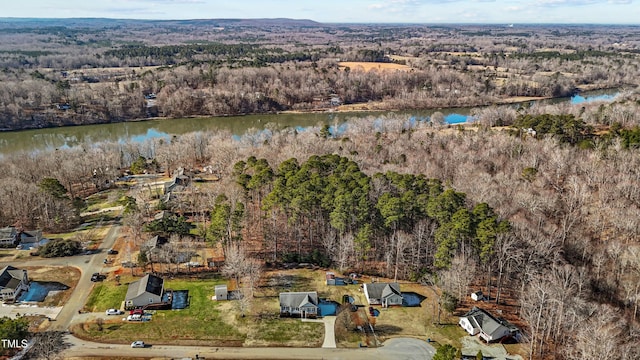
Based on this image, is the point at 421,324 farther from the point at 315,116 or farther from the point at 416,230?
the point at 315,116

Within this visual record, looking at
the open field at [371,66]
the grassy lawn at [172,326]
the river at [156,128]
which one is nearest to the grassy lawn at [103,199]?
the grassy lawn at [172,326]

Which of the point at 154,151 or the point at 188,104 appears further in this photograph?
the point at 188,104

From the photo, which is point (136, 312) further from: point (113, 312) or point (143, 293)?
point (113, 312)

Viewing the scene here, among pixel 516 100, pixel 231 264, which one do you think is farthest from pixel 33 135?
pixel 516 100

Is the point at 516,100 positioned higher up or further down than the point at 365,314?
higher up

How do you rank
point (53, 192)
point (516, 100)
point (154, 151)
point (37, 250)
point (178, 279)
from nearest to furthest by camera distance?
point (178, 279) < point (37, 250) < point (53, 192) < point (154, 151) < point (516, 100)

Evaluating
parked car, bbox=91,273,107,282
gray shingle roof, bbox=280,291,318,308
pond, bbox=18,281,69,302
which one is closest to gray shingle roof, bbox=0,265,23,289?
pond, bbox=18,281,69,302
